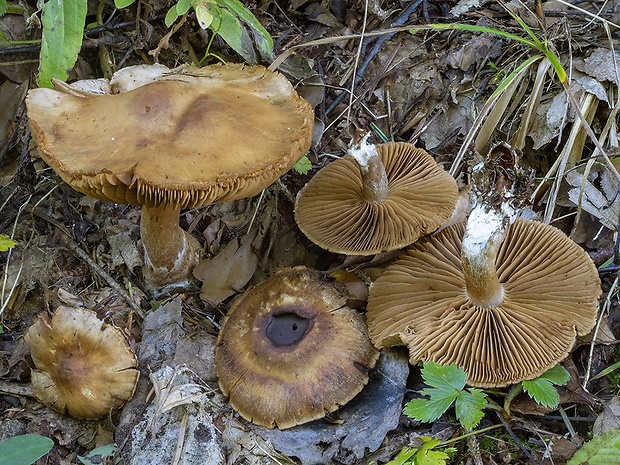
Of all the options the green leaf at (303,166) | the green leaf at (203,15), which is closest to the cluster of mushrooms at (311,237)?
the green leaf at (303,166)

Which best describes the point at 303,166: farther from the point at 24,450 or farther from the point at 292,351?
the point at 24,450

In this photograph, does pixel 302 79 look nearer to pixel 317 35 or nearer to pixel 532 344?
pixel 317 35

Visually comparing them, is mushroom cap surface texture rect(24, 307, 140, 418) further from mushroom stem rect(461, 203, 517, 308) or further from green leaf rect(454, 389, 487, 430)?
mushroom stem rect(461, 203, 517, 308)

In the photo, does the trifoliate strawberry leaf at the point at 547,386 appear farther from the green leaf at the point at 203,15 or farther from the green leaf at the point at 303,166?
the green leaf at the point at 203,15

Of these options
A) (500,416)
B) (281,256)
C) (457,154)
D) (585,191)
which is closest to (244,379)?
(281,256)

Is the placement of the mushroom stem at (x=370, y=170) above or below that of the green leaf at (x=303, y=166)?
above

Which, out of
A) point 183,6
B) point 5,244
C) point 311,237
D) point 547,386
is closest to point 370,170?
point 311,237

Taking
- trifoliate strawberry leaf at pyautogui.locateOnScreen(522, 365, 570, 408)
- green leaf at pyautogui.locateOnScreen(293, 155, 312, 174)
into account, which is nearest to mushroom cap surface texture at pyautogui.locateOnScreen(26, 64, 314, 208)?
green leaf at pyautogui.locateOnScreen(293, 155, 312, 174)
